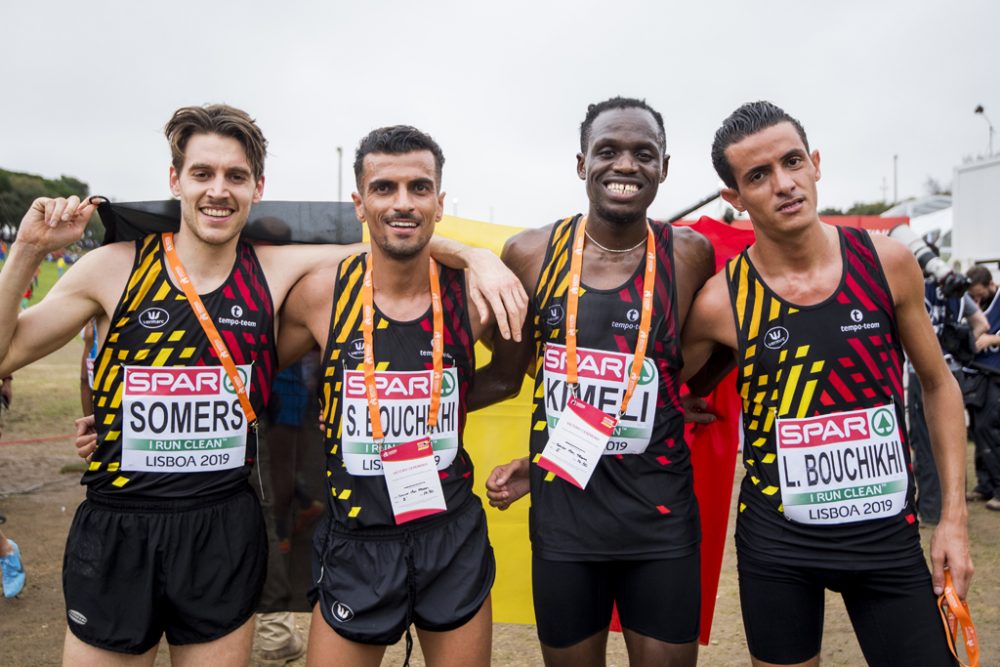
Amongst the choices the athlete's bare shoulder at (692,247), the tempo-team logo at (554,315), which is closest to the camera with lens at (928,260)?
the athlete's bare shoulder at (692,247)

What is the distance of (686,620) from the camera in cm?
266

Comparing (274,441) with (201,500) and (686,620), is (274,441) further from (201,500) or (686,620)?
(686,620)

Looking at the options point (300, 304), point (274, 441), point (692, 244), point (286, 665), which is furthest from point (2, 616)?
point (692, 244)

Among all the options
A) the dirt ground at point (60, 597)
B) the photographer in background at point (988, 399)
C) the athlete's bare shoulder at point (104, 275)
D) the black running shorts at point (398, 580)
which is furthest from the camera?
the photographer in background at point (988, 399)

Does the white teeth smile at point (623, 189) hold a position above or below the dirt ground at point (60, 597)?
above

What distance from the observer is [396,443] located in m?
2.64

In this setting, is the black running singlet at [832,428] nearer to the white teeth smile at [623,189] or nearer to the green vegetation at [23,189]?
the white teeth smile at [623,189]

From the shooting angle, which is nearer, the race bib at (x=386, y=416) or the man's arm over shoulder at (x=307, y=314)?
the race bib at (x=386, y=416)

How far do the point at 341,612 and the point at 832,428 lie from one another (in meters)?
1.73

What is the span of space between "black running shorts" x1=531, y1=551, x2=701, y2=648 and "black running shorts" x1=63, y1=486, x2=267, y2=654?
108 centimetres

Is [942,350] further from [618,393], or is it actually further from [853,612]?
[618,393]

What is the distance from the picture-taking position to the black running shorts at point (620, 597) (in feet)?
8.68

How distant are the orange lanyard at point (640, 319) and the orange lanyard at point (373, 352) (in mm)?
451

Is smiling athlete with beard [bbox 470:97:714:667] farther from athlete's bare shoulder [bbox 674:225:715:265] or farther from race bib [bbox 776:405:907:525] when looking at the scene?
race bib [bbox 776:405:907:525]
